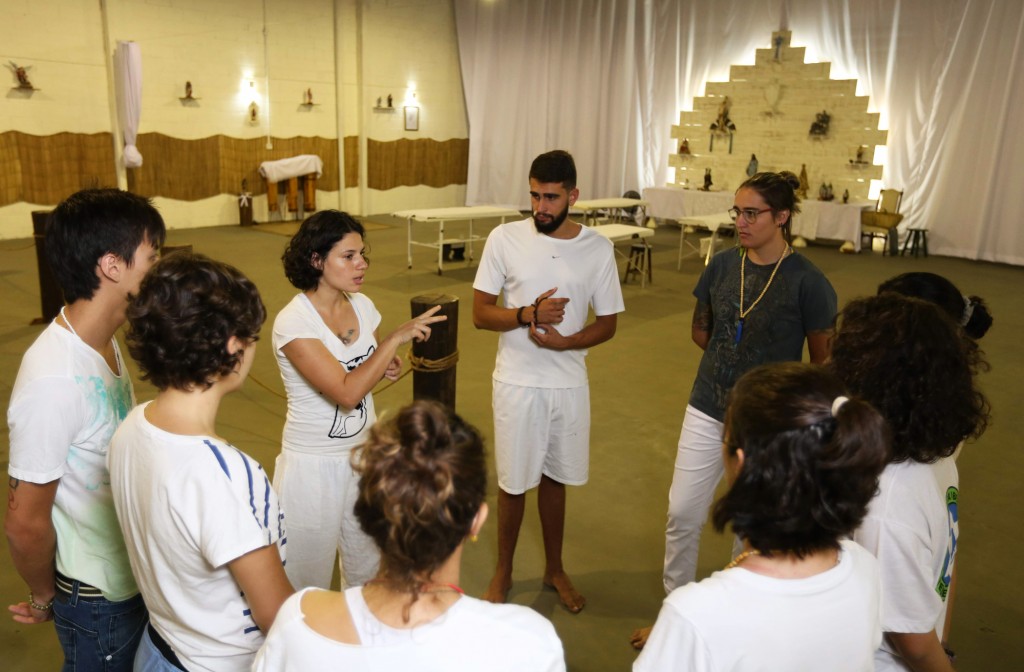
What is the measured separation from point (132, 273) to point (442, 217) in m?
8.04

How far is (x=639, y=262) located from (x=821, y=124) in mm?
5369

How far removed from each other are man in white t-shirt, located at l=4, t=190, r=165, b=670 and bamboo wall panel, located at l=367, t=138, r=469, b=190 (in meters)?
13.9

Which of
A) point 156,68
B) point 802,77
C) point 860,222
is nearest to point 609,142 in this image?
point 802,77

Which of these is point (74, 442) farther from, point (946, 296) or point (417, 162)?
point (417, 162)

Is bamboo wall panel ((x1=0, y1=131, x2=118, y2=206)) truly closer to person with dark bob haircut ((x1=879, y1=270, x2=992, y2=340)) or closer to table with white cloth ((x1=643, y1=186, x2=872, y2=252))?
table with white cloth ((x1=643, y1=186, x2=872, y2=252))

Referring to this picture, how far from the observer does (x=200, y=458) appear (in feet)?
4.25

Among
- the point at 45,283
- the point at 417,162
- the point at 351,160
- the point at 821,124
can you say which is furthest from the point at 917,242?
the point at 45,283

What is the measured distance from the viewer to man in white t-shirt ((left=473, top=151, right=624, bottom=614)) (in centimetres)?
284

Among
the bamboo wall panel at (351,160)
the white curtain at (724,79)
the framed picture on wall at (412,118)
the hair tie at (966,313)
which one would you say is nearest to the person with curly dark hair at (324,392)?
the hair tie at (966,313)

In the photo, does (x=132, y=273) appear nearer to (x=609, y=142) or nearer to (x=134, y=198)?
(x=134, y=198)

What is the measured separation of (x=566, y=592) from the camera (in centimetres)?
303

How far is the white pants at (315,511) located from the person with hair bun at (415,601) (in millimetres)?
1202

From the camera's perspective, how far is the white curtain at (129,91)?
35.4 ft

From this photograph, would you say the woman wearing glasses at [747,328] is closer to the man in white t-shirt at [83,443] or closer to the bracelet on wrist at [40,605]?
the man in white t-shirt at [83,443]
